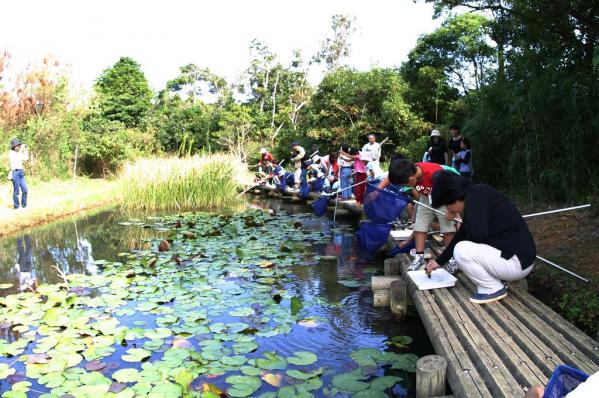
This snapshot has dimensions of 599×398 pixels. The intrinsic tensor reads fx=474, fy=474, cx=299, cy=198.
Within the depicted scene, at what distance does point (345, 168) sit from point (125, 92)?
2109cm

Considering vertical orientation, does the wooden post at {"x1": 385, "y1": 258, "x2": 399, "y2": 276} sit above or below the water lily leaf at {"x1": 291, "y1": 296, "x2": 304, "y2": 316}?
above

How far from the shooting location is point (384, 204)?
5664mm

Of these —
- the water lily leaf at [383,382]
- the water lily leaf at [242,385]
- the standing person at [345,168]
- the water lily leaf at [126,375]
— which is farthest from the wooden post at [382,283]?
the standing person at [345,168]

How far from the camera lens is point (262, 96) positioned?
25891 millimetres

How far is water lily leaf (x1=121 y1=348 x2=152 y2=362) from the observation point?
3456 mm

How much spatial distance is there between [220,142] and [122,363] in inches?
788

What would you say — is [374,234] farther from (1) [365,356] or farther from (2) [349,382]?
(2) [349,382]

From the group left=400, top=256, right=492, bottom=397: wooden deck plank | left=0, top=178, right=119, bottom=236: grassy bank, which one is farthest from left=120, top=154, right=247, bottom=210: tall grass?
left=400, top=256, right=492, bottom=397: wooden deck plank

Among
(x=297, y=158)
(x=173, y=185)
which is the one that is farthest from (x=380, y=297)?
(x=297, y=158)

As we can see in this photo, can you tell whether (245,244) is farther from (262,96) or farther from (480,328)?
(262,96)

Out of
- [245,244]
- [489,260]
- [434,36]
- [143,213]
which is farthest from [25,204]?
[434,36]

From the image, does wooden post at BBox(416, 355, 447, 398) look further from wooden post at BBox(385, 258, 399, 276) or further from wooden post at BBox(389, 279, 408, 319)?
wooden post at BBox(385, 258, 399, 276)

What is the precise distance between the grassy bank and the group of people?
15.5 ft

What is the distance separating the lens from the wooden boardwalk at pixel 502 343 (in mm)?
2320
